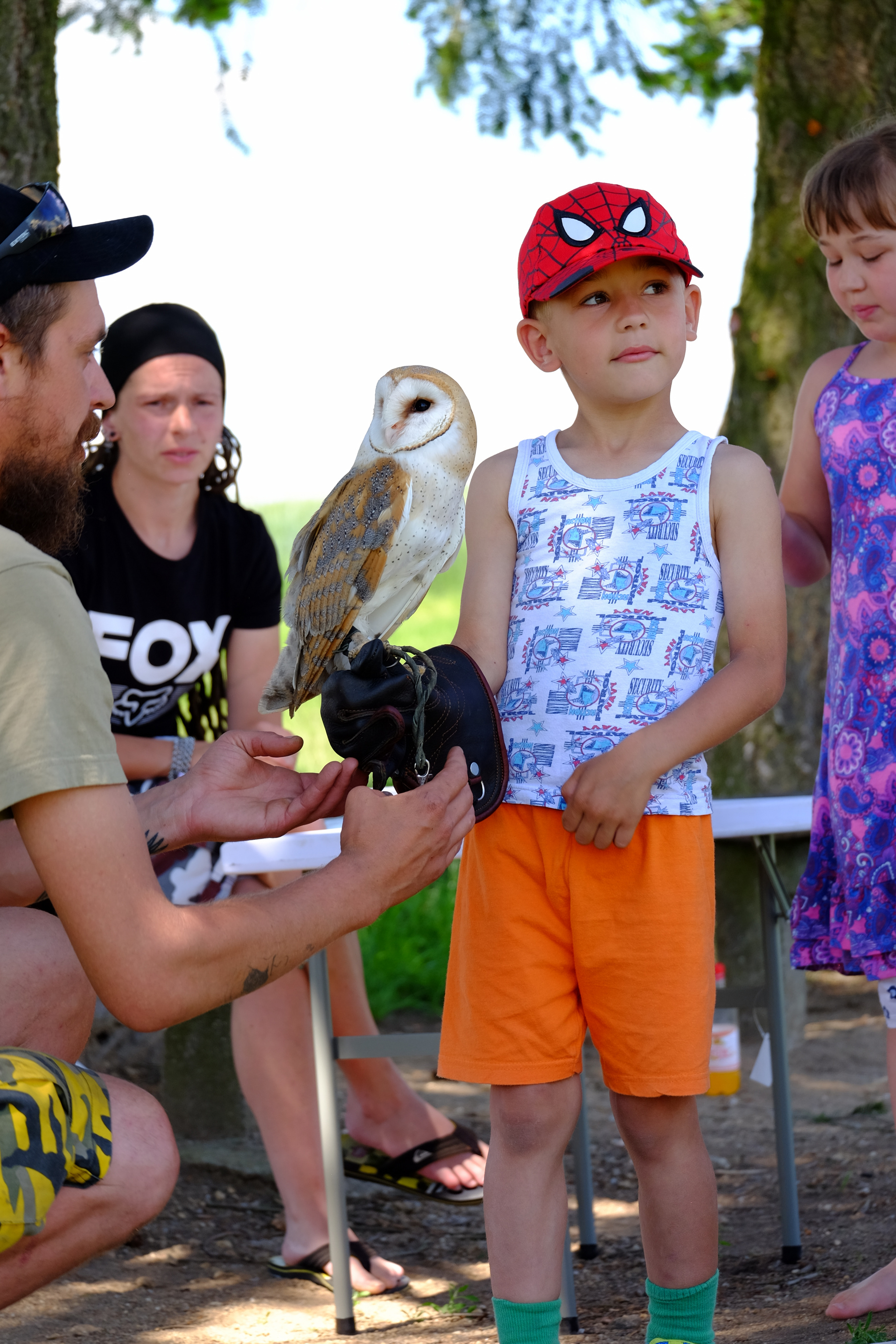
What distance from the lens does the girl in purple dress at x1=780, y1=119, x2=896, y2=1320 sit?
202cm

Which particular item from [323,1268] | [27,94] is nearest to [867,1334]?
[323,1268]

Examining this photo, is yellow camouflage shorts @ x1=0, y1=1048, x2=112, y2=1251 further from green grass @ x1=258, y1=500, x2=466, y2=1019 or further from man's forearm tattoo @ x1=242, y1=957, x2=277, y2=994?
green grass @ x1=258, y1=500, x2=466, y2=1019

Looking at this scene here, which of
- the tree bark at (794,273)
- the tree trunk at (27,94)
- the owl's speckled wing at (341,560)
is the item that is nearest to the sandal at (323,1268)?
the owl's speckled wing at (341,560)

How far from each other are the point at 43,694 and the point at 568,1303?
1.52m

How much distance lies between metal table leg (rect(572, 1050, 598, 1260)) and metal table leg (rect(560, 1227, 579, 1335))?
0.86 ft

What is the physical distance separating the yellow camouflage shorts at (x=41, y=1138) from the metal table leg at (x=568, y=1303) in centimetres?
105

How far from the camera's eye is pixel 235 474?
124 inches

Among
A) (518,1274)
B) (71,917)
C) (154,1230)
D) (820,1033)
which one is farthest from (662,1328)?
(820,1033)

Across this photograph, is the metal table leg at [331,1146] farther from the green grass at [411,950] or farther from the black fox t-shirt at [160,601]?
the green grass at [411,950]

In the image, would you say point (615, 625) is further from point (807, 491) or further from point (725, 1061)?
point (725, 1061)

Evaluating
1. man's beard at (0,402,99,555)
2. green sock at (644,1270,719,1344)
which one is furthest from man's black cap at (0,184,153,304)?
green sock at (644,1270,719,1344)

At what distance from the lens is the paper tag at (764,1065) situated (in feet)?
8.07

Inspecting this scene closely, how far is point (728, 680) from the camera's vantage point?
69.2 inches

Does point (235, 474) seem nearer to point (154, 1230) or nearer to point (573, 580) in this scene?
point (573, 580)
